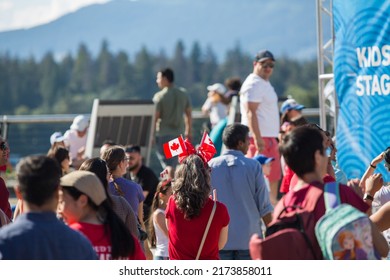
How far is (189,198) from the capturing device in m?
6.61

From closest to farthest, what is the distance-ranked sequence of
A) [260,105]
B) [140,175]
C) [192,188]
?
[192,188]
[140,175]
[260,105]

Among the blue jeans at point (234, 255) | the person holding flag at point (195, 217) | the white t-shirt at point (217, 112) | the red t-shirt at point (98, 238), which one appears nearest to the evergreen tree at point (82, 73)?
the white t-shirt at point (217, 112)

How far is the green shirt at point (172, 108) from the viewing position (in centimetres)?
1456

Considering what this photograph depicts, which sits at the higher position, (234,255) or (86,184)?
(86,184)

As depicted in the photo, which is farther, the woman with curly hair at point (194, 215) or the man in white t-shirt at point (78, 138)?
the man in white t-shirt at point (78, 138)

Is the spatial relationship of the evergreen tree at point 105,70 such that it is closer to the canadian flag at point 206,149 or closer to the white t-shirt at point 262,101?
the white t-shirt at point 262,101

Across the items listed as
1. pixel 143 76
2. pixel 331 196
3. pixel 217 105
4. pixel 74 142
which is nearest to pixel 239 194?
pixel 331 196

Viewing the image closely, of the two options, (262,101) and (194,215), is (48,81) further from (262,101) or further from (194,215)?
(194,215)

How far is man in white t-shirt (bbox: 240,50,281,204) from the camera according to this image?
11438 millimetres

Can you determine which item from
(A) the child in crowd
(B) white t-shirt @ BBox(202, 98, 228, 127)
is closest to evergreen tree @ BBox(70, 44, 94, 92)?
(B) white t-shirt @ BBox(202, 98, 228, 127)

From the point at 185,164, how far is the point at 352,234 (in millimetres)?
2381

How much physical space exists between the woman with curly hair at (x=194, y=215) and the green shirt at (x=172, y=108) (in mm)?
7847

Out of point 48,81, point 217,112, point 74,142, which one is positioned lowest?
point 48,81

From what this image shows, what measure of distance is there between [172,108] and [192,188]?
26.4 feet
